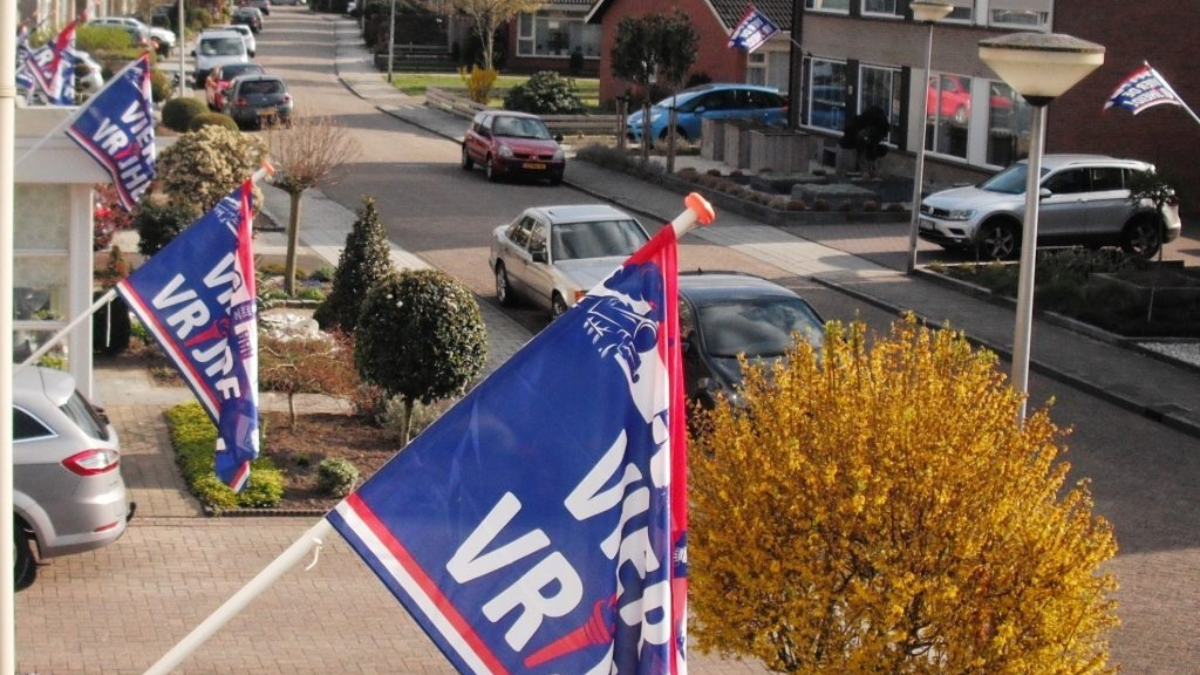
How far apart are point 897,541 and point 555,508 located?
2761 mm

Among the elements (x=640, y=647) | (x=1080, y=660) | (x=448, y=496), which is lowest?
(x=1080, y=660)

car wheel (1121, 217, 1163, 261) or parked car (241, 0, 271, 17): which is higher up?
parked car (241, 0, 271, 17)

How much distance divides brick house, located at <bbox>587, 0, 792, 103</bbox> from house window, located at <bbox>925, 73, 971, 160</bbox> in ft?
30.9

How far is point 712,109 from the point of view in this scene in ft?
142

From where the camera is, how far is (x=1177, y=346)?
22000mm

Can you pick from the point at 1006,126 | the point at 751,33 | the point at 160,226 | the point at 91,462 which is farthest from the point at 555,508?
the point at 1006,126

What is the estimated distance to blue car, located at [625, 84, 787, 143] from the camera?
42594 millimetres

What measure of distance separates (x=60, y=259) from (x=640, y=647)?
1197 centimetres

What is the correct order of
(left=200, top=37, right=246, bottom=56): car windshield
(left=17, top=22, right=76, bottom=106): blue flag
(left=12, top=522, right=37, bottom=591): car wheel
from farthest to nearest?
(left=200, top=37, right=246, bottom=56): car windshield < (left=17, top=22, right=76, bottom=106): blue flag < (left=12, top=522, right=37, bottom=591): car wheel

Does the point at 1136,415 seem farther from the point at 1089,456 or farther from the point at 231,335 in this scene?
the point at 231,335

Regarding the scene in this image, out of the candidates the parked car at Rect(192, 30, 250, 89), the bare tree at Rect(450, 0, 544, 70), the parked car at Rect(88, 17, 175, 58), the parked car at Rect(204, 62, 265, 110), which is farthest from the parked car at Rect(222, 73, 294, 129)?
the bare tree at Rect(450, 0, 544, 70)

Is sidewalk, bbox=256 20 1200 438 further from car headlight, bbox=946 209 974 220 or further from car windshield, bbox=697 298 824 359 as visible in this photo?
car windshield, bbox=697 298 824 359

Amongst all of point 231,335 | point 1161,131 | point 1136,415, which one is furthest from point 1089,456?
point 1161,131

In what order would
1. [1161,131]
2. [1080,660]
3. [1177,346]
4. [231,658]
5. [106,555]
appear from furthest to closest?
[1161,131] < [1177,346] < [106,555] < [231,658] < [1080,660]
